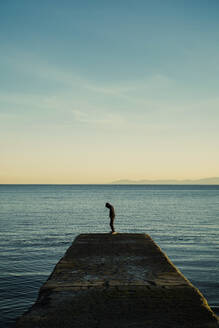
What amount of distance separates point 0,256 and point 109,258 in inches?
405

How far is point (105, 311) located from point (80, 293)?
104cm

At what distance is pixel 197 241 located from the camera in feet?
72.6

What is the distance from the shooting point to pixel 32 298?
10.5 m

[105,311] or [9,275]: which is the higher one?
[105,311]

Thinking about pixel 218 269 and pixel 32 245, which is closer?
pixel 218 269

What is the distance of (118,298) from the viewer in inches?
219

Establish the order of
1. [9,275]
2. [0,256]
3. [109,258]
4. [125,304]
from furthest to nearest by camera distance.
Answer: [0,256] → [9,275] → [109,258] → [125,304]

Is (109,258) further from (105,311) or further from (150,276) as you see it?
(105,311)

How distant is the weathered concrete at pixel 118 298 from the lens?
4.62 m

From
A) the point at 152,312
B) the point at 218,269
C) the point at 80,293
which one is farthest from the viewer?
the point at 218,269

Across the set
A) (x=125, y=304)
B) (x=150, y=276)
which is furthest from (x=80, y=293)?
(x=150, y=276)

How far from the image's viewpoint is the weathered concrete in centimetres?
462

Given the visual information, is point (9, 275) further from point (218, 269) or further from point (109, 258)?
point (218, 269)

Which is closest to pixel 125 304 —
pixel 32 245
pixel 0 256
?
pixel 0 256
